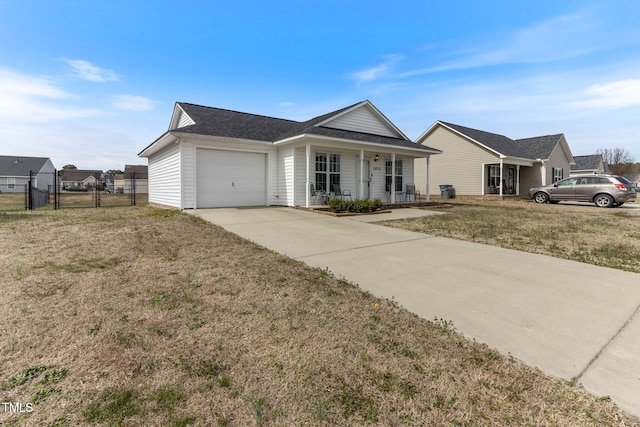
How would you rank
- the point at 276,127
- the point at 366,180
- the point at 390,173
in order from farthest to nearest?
the point at 390,173, the point at 276,127, the point at 366,180

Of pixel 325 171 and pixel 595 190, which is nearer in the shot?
pixel 325 171

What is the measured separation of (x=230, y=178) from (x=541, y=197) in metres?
18.2

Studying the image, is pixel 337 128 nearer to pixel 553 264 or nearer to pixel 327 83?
pixel 327 83

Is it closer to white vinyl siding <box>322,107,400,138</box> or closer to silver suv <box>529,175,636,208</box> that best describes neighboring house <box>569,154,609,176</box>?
silver suv <box>529,175,636,208</box>

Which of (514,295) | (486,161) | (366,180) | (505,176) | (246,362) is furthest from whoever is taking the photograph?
(505,176)

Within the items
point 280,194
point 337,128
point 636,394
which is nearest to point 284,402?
point 636,394

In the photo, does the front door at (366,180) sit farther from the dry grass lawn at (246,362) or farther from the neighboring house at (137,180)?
the neighboring house at (137,180)

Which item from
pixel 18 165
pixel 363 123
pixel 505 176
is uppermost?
pixel 18 165

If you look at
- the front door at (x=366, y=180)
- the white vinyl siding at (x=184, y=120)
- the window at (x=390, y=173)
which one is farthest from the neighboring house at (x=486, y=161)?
the white vinyl siding at (x=184, y=120)

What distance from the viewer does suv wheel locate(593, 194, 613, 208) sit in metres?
15.0

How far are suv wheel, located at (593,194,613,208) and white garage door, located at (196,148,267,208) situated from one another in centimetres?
1737

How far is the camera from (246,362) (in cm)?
212

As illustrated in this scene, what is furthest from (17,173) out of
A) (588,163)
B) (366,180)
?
(588,163)

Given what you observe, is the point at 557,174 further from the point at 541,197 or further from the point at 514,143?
the point at 541,197
